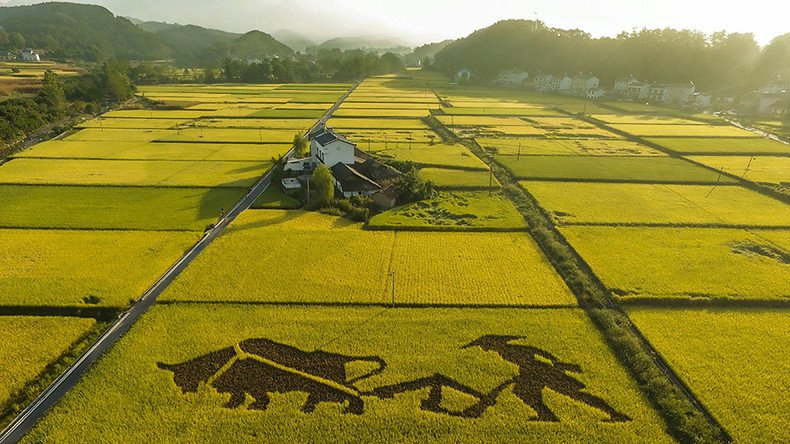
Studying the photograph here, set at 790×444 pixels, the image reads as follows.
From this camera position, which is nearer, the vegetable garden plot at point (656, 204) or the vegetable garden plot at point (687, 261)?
the vegetable garden plot at point (687, 261)

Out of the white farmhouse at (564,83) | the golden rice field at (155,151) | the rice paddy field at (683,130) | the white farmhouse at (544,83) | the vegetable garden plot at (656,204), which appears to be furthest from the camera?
the white farmhouse at (544,83)

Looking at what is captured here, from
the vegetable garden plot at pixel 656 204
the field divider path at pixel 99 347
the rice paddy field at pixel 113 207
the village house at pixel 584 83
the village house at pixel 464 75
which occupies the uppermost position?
the village house at pixel 464 75

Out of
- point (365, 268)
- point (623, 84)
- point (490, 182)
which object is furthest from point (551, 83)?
point (365, 268)

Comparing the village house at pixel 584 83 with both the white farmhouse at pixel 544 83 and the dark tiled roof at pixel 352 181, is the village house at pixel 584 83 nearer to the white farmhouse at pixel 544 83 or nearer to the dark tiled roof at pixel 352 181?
the white farmhouse at pixel 544 83

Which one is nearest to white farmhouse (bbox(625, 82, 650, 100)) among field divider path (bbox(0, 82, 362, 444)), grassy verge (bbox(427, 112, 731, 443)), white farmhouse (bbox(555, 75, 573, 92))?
white farmhouse (bbox(555, 75, 573, 92))

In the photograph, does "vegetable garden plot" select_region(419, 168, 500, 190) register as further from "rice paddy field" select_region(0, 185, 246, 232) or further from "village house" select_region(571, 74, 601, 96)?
"village house" select_region(571, 74, 601, 96)

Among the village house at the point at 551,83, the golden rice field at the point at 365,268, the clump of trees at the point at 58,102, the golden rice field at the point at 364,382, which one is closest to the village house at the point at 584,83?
the village house at the point at 551,83
